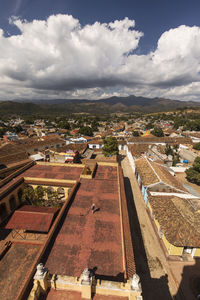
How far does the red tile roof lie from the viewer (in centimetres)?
1494

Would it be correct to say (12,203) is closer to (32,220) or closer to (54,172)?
(32,220)

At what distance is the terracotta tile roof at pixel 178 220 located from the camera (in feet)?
47.6

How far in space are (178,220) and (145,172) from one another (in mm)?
11985

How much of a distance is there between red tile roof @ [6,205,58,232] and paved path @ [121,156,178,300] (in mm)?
10813

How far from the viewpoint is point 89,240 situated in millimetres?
11570

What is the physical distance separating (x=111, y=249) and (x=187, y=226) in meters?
10.2

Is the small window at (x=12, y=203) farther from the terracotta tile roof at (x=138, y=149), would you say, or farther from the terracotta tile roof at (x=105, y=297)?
the terracotta tile roof at (x=138, y=149)

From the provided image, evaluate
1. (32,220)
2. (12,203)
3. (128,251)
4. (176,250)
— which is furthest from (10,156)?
(176,250)

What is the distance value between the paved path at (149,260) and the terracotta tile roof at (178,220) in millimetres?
2676

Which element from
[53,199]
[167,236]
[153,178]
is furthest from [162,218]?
[53,199]

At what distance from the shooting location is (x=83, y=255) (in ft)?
34.1

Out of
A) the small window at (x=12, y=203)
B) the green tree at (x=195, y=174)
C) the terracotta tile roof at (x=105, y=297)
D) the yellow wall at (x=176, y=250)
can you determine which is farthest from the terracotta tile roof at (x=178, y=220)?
the small window at (x=12, y=203)

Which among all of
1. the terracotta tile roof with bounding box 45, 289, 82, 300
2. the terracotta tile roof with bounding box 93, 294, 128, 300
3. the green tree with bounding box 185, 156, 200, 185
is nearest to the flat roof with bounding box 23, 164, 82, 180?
the terracotta tile roof with bounding box 45, 289, 82, 300

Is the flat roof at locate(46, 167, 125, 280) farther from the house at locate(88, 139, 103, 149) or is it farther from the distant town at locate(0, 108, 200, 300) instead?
the house at locate(88, 139, 103, 149)
